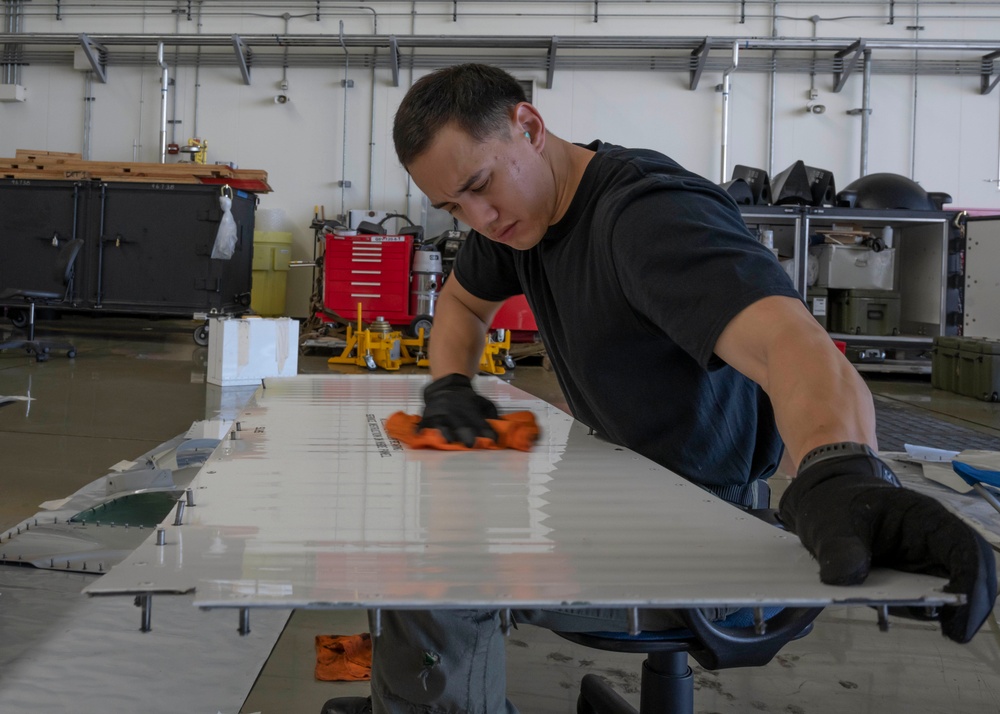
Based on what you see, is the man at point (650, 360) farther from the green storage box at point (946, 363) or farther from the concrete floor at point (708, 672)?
the green storage box at point (946, 363)

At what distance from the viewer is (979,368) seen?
5.57 m

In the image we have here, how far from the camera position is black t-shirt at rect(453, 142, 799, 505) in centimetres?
87

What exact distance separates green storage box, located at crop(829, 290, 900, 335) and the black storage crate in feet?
18.1

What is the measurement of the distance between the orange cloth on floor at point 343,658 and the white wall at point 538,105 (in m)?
7.66

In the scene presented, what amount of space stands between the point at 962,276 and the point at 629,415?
6484mm

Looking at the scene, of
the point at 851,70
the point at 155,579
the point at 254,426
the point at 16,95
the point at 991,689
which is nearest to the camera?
the point at 155,579

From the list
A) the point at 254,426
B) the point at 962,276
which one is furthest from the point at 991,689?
the point at 962,276

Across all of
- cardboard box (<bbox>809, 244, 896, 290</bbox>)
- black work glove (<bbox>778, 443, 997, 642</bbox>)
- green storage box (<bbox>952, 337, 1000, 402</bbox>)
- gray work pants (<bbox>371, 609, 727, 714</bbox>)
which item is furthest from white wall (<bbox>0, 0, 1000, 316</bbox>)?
black work glove (<bbox>778, 443, 997, 642</bbox>)

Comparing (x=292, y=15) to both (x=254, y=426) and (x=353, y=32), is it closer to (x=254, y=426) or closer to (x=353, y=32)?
(x=353, y=32)

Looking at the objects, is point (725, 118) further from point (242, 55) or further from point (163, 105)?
point (163, 105)

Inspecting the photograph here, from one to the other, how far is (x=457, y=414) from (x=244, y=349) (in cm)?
398

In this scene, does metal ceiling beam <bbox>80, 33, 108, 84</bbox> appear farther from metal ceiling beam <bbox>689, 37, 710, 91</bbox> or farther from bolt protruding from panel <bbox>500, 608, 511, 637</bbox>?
bolt protruding from panel <bbox>500, 608, 511, 637</bbox>

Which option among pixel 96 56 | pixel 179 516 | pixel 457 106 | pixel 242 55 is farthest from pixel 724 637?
pixel 96 56

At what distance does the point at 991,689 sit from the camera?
5.30ft
